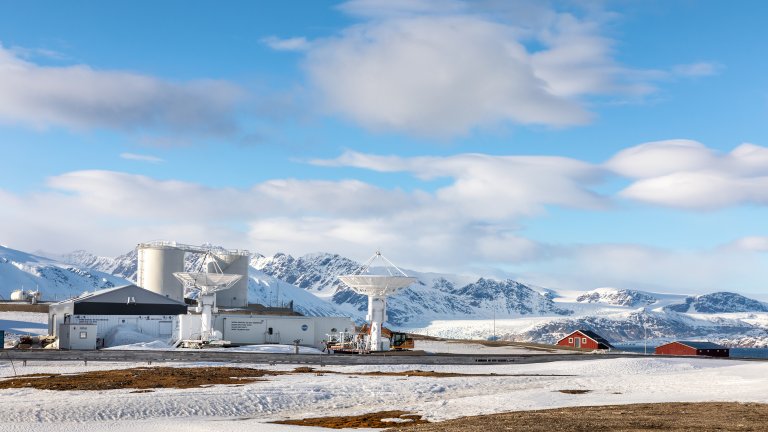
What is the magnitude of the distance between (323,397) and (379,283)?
162 ft

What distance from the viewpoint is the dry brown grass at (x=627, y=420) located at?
35.2 metres

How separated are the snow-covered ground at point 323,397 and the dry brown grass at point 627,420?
12.8ft

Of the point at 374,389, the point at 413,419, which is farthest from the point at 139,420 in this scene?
the point at 374,389

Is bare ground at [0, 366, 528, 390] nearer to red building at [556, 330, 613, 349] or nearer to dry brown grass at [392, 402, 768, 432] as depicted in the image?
dry brown grass at [392, 402, 768, 432]

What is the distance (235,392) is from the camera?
5294 centimetres

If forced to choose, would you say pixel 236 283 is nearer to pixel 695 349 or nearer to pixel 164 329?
pixel 164 329

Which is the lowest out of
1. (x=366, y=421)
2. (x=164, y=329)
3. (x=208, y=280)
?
(x=366, y=421)

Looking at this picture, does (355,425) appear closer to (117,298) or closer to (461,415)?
(461,415)

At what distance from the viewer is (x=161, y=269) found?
146 metres

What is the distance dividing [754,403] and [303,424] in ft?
80.3

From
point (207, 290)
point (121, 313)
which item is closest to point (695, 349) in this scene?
point (207, 290)

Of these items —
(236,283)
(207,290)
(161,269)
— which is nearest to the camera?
(207,290)

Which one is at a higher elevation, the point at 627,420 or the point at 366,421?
the point at 627,420

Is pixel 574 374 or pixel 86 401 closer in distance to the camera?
pixel 86 401
